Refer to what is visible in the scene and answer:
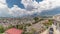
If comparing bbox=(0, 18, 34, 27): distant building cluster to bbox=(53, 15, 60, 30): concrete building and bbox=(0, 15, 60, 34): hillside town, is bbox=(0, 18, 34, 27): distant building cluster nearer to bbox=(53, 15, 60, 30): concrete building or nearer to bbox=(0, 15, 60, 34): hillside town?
bbox=(0, 15, 60, 34): hillside town

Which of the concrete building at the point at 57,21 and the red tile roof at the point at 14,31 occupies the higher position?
the concrete building at the point at 57,21

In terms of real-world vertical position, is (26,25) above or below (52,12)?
below

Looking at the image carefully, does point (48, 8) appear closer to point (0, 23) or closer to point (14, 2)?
point (14, 2)

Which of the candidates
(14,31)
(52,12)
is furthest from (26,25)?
(52,12)

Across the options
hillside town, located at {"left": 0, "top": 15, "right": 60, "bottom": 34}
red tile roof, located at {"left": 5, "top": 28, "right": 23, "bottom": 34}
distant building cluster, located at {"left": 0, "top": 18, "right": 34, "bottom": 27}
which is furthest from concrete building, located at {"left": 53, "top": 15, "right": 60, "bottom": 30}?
red tile roof, located at {"left": 5, "top": 28, "right": 23, "bottom": 34}

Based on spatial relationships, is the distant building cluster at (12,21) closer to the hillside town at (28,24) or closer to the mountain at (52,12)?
the hillside town at (28,24)

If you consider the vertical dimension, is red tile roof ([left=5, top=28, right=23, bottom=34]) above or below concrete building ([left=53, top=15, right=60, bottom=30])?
below

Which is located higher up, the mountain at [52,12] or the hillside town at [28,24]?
the mountain at [52,12]

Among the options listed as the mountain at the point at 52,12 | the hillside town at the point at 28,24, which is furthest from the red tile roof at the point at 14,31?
the mountain at the point at 52,12

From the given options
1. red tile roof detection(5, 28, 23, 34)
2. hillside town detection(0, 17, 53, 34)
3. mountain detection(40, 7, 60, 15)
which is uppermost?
mountain detection(40, 7, 60, 15)

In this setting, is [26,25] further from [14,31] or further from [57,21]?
[57,21]

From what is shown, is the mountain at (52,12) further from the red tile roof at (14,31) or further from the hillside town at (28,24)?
the red tile roof at (14,31)

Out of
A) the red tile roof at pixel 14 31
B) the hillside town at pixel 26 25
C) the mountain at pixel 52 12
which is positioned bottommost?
the red tile roof at pixel 14 31
